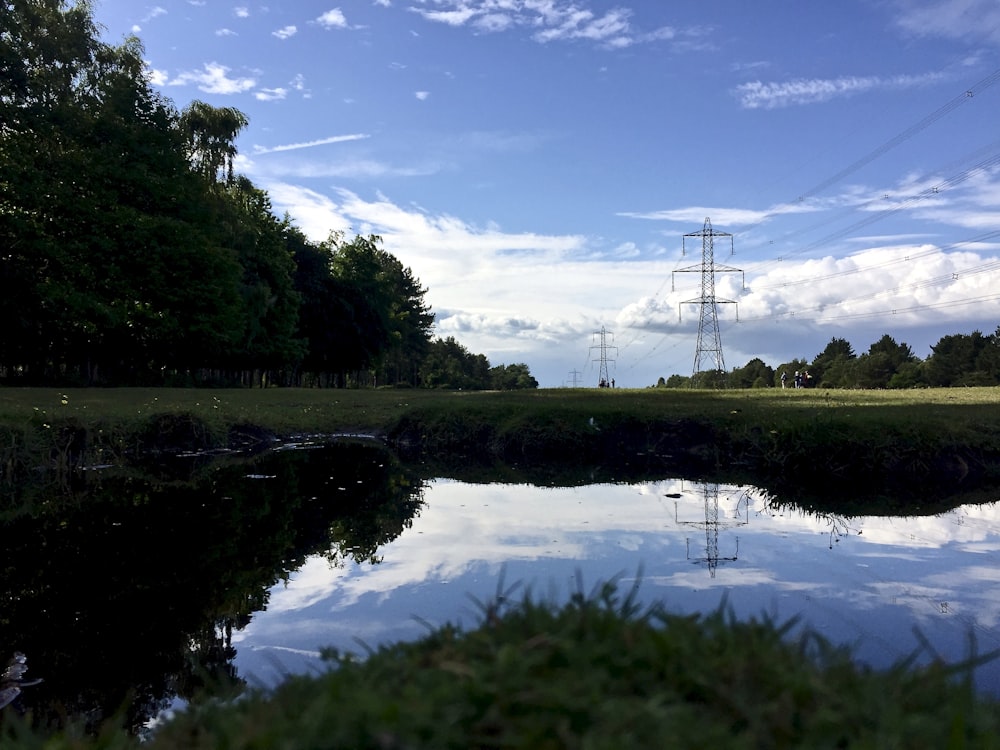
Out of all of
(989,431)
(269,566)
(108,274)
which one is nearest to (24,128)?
(108,274)

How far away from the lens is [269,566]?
6.04 metres

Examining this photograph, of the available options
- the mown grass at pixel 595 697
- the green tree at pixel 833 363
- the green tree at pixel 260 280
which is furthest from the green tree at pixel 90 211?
the green tree at pixel 833 363

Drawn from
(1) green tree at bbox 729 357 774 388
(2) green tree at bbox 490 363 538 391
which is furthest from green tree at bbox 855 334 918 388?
(2) green tree at bbox 490 363 538 391

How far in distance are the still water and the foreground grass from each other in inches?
25.2

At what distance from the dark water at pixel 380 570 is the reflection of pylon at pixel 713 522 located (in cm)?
4

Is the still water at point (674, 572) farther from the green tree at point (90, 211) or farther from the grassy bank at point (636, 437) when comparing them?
the green tree at point (90, 211)

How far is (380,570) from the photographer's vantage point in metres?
5.80

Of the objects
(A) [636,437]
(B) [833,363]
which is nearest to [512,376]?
(B) [833,363]

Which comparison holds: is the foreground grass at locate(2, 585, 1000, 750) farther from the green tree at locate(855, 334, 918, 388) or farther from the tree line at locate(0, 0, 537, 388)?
the green tree at locate(855, 334, 918, 388)

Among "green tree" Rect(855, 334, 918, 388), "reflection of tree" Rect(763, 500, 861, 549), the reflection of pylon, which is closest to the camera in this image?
the reflection of pylon

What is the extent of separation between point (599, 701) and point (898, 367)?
94271mm

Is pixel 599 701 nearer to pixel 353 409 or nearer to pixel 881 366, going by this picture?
pixel 353 409

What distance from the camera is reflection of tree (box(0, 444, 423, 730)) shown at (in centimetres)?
377

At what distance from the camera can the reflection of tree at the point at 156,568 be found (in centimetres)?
377
